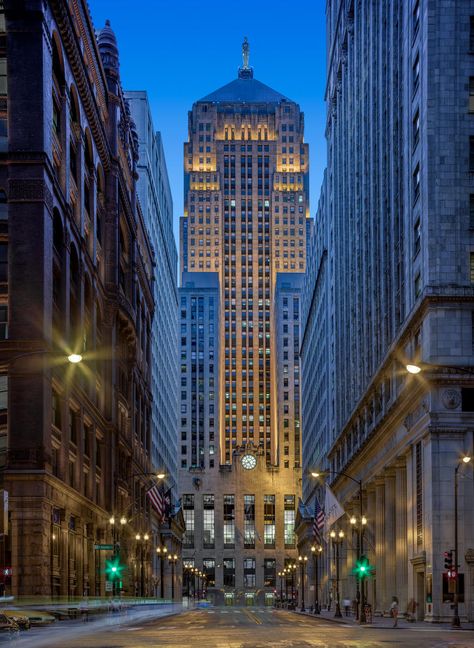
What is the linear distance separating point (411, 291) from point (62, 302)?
22367mm

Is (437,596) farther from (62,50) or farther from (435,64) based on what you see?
(62,50)

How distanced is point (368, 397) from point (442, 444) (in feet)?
91.0

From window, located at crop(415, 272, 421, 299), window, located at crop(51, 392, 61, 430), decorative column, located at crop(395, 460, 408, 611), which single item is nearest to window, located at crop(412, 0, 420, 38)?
window, located at crop(415, 272, 421, 299)

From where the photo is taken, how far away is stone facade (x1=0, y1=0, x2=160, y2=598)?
5641cm

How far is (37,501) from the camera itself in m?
55.7

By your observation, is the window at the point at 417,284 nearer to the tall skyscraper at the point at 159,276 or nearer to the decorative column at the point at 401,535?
the decorative column at the point at 401,535

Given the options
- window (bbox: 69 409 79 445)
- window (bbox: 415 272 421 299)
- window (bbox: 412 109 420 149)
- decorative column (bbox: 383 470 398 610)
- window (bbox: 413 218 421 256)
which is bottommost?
decorative column (bbox: 383 470 398 610)

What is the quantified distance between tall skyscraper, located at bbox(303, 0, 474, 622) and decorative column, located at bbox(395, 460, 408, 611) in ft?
0.55

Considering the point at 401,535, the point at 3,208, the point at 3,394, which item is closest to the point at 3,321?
the point at 3,394

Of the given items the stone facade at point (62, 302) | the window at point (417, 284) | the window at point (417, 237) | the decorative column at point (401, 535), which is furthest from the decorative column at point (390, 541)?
the stone facade at point (62, 302)

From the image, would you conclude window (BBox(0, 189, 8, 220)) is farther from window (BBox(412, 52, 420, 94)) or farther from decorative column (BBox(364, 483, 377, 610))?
decorative column (BBox(364, 483, 377, 610))

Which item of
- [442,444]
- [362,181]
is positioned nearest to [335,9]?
[362,181]

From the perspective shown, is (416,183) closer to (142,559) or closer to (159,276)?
(142,559)

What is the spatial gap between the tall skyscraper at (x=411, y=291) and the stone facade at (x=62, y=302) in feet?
63.7
